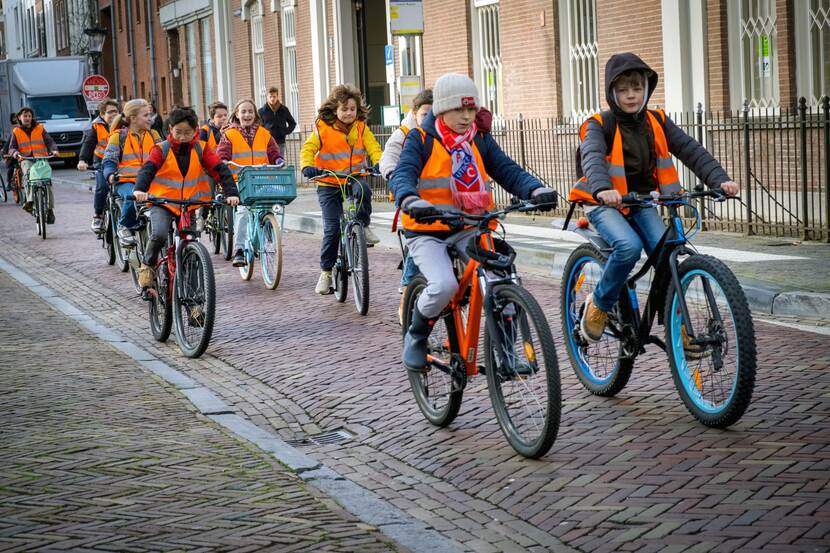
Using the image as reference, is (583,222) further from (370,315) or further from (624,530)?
(370,315)

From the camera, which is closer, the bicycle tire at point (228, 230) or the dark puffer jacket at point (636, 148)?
the dark puffer jacket at point (636, 148)

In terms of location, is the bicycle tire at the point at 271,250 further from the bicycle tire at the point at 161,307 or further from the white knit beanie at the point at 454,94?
the white knit beanie at the point at 454,94

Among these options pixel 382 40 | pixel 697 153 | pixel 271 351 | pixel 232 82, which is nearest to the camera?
pixel 697 153

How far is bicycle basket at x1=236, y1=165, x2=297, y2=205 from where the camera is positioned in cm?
1290

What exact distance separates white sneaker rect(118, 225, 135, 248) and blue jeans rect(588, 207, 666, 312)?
649cm

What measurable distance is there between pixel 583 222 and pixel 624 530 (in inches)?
97.1

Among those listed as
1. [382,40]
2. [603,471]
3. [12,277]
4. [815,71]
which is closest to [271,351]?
[603,471]

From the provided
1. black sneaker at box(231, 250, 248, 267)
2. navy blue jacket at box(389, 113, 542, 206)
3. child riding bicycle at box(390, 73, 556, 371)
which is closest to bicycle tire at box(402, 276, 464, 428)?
child riding bicycle at box(390, 73, 556, 371)

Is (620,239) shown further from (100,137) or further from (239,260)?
(100,137)

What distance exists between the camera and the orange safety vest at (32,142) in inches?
885

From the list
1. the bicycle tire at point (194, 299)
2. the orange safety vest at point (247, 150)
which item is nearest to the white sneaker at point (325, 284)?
the bicycle tire at point (194, 299)

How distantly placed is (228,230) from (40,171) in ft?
20.3

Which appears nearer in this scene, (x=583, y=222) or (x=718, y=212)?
(x=583, y=222)

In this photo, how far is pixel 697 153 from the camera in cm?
687
